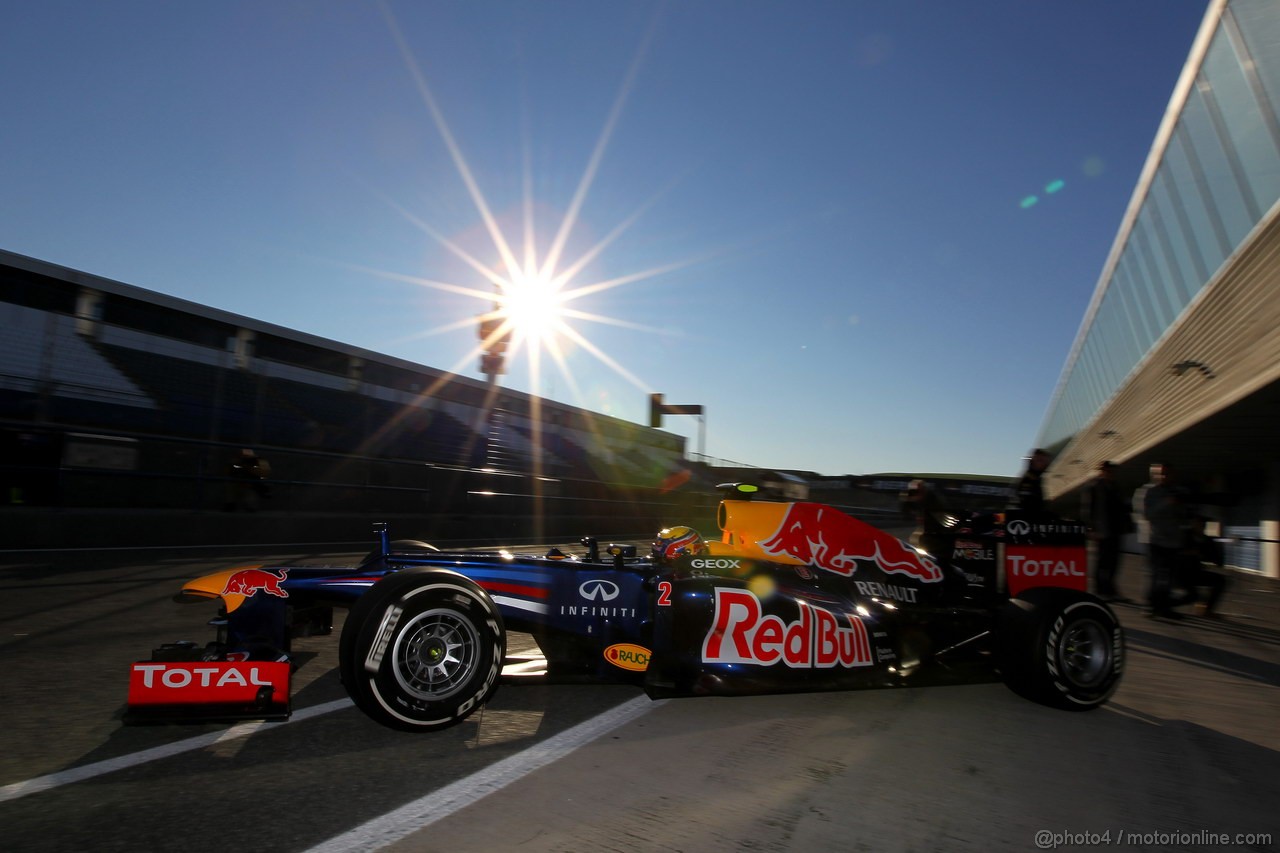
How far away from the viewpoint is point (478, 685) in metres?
3.54

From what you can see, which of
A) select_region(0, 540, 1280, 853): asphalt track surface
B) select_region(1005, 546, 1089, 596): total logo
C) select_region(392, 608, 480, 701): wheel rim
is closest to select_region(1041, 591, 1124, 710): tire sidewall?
select_region(0, 540, 1280, 853): asphalt track surface

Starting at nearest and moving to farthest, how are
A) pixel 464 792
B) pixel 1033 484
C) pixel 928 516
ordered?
pixel 464 792 < pixel 928 516 < pixel 1033 484

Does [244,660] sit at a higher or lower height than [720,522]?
lower

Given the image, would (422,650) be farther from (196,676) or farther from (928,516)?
(928,516)

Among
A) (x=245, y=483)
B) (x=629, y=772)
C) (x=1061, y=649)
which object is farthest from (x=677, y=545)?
(x=245, y=483)

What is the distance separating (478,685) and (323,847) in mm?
1244

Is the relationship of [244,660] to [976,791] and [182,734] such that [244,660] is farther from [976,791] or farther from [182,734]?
[976,791]

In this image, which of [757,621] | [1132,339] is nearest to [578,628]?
[757,621]

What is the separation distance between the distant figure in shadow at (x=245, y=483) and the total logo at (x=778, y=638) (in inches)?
382

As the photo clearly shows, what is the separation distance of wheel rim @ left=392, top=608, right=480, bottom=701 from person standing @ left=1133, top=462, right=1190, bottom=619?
27.0 feet

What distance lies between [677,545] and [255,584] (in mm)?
2834

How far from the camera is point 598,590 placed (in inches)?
161

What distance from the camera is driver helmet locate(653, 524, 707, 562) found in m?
4.94

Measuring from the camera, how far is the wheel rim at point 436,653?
3404 millimetres
